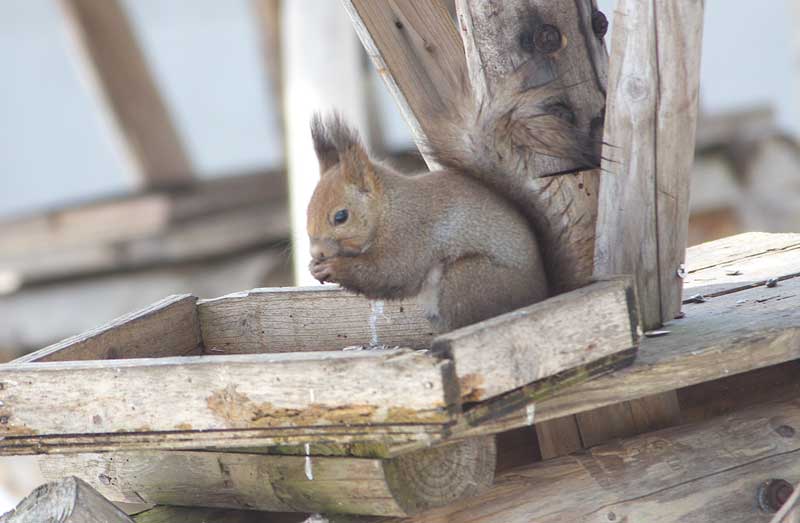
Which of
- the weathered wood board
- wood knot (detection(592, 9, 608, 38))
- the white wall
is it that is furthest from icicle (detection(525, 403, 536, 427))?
the white wall

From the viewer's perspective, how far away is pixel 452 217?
1.57 meters

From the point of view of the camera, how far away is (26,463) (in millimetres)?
4273

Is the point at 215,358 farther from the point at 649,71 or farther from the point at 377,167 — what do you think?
the point at 649,71

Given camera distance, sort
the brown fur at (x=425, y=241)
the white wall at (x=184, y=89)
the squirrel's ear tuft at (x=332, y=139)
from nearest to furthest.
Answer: the brown fur at (x=425, y=241)
the squirrel's ear tuft at (x=332, y=139)
the white wall at (x=184, y=89)

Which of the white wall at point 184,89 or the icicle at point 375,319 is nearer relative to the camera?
the icicle at point 375,319

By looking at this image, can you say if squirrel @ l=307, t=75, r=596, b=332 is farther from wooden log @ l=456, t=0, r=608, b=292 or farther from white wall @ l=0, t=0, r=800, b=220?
white wall @ l=0, t=0, r=800, b=220

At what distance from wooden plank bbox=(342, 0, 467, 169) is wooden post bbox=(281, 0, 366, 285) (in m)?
1.19

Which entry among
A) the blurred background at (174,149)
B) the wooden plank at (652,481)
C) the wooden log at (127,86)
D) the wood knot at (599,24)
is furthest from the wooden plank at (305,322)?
the wooden log at (127,86)

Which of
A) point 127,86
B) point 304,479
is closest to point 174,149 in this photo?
point 127,86

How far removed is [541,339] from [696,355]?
287mm

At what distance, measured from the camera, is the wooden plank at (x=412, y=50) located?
183 centimetres

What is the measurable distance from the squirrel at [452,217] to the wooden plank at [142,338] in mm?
378

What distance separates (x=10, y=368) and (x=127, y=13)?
315 centimetres

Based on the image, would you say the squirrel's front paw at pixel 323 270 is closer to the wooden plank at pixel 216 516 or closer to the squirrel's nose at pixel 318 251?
the squirrel's nose at pixel 318 251
